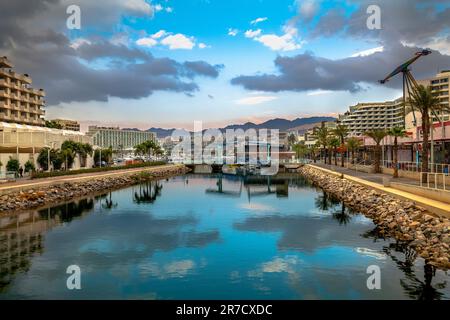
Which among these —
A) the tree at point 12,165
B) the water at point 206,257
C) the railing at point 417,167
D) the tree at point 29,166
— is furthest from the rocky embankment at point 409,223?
the tree at point 29,166

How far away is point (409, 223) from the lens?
31344 mm

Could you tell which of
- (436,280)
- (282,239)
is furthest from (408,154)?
(436,280)

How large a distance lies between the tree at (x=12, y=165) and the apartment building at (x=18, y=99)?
1541 inches

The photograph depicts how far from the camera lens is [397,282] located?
72.6 feet

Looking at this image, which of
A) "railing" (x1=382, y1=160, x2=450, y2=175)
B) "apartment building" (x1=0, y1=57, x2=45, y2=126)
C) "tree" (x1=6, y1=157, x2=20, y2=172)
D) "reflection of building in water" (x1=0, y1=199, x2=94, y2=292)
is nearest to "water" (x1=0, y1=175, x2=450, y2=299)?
"reflection of building in water" (x1=0, y1=199, x2=94, y2=292)

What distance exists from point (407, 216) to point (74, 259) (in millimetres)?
25389

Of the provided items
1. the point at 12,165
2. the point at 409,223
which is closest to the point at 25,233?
the point at 409,223

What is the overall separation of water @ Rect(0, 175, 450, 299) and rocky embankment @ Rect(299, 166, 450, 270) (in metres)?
1.05

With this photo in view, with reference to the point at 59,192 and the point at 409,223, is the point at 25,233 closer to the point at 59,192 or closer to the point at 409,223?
the point at 59,192

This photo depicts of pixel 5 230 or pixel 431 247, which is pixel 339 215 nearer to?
pixel 431 247

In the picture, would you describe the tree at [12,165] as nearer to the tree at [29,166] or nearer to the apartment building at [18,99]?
the tree at [29,166]

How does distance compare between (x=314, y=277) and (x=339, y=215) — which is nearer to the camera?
(x=314, y=277)

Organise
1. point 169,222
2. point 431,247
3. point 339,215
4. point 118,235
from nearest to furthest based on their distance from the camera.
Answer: point 431,247, point 118,235, point 169,222, point 339,215

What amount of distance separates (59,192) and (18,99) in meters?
69.7
